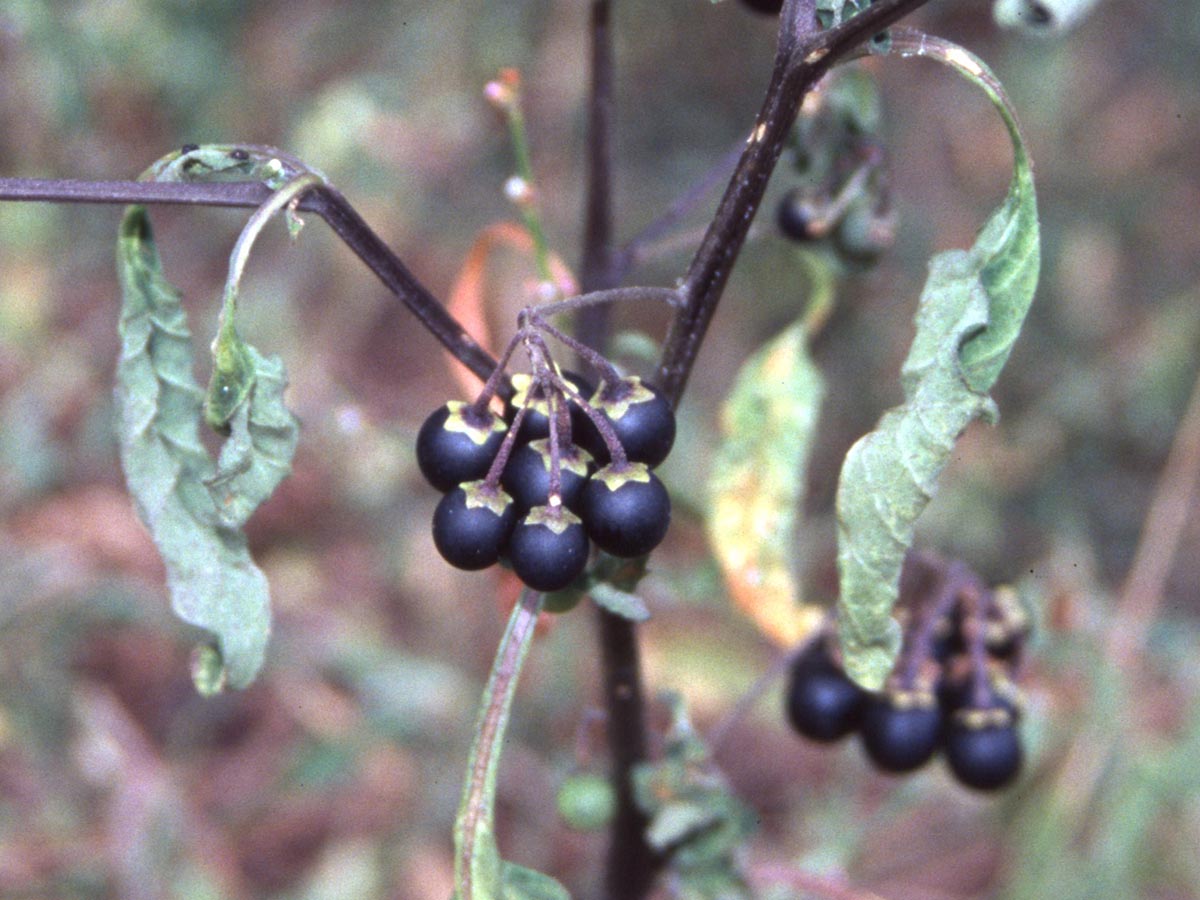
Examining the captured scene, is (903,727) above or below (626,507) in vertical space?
below

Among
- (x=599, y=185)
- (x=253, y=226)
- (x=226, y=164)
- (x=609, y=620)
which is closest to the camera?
(x=253, y=226)

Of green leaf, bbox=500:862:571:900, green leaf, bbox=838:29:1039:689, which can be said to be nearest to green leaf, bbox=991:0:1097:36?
green leaf, bbox=838:29:1039:689

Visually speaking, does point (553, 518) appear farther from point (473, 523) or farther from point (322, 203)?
point (322, 203)

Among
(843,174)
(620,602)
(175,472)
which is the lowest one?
(620,602)

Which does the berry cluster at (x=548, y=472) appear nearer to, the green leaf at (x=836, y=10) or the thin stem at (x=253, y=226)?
the thin stem at (x=253, y=226)

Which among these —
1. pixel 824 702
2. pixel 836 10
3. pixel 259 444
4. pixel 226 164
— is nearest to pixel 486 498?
pixel 259 444

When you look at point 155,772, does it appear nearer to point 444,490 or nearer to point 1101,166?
point 444,490

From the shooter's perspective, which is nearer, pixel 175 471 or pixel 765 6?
pixel 175 471
